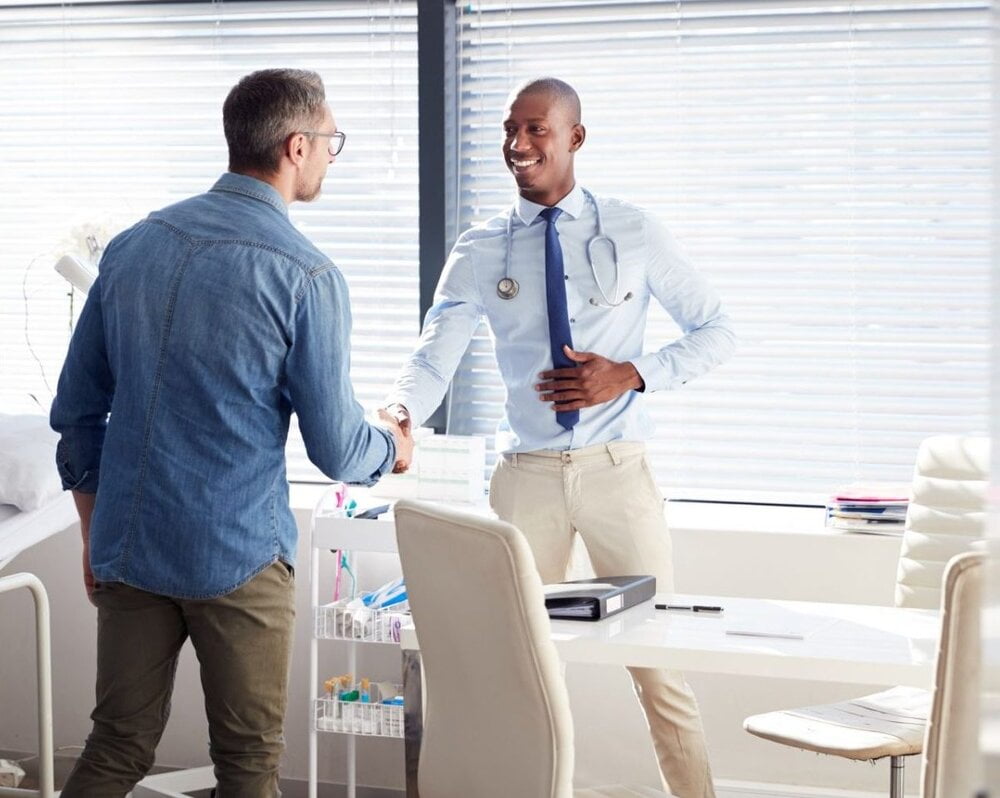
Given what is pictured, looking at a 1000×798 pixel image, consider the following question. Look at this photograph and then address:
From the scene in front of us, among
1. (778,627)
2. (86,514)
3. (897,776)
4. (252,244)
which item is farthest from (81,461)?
(897,776)

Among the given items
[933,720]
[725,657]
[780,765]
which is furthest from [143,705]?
[780,765]

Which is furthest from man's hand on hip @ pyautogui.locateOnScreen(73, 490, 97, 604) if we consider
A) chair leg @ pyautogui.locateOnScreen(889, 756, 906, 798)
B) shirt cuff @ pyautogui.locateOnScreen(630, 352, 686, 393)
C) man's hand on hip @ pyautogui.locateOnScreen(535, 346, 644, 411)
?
chair leg @ pyautogui.locateOnScreen(889, 756, 906, 798)

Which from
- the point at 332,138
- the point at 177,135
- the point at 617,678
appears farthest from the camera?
the point at 177,135

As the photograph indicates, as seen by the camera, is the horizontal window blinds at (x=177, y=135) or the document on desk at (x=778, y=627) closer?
the document on desk at (x=778, y=627)

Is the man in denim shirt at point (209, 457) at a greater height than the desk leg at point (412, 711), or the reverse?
the man in denim shirt at point (209, 457)

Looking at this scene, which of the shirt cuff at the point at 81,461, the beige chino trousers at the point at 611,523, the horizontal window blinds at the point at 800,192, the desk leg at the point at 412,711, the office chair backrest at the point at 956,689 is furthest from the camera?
the horizontal window blinds at the point at 800,192

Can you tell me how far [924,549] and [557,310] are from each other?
3.05 ft

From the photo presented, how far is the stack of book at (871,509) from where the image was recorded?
3055 millimetres

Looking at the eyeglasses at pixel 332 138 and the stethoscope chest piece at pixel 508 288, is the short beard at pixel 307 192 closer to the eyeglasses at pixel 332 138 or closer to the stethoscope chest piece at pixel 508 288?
the eyeglasses at pixel 332 138

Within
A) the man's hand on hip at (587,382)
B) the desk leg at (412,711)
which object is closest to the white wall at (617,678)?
the man's hand on hip at (587,382)

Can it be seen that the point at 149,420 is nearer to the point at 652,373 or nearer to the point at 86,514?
the point at 86,514

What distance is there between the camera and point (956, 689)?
60.1 inches

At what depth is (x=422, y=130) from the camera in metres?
3.52

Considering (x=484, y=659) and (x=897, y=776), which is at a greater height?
(x=484, y=659)
